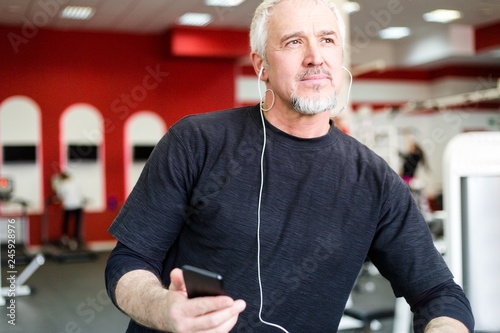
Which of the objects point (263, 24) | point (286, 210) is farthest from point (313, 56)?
point (286, 210)

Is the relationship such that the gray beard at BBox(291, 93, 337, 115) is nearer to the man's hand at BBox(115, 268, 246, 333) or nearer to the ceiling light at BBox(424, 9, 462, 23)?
the man's hand at BBox(115, 268, 246, 333)

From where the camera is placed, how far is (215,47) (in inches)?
370

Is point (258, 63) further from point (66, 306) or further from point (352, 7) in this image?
point (352, 7)

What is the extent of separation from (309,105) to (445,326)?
53cm

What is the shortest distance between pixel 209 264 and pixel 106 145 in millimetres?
8457

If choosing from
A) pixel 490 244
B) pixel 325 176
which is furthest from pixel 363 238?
pixel 490 244

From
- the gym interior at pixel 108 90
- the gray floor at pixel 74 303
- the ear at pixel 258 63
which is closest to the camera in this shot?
the ear at pixel 258 63

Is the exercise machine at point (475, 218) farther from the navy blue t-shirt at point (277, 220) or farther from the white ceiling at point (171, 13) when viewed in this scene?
the white ceiling at point (171, 13)

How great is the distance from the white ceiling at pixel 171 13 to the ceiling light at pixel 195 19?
0.12 meters

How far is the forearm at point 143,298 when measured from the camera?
Result: 3.34ft

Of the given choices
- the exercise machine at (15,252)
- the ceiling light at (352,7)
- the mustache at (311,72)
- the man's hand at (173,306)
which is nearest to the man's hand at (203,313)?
the man's hand at (173,306)

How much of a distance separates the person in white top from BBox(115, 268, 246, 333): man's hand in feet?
25.3

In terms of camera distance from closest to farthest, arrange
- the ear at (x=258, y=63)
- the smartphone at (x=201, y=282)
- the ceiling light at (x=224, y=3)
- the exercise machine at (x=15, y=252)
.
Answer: the smartphone at (x=201, y=282) < the ear at (x=258, y=63) < the exercise machine at (x=15, y=252) < the ceiling light at (x=224, y=3)

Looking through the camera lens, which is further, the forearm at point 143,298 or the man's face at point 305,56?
the man's face at point 305,56
